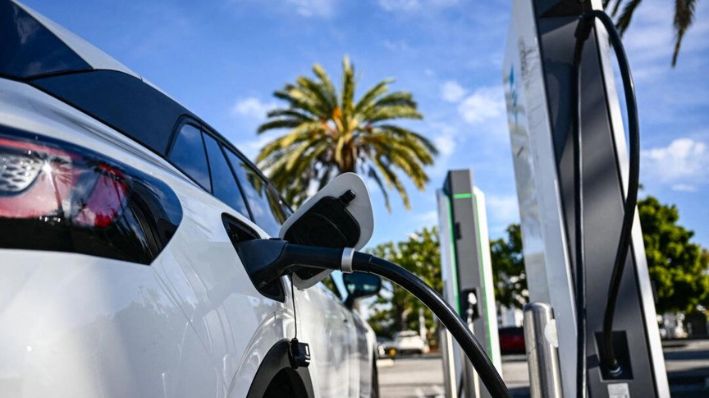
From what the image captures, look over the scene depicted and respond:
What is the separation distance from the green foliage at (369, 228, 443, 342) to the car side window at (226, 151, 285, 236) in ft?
135

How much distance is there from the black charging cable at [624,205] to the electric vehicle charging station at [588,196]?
103mm

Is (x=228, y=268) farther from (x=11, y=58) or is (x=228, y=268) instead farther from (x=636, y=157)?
(x=636, y=157)

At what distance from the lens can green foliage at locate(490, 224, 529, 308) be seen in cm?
4656

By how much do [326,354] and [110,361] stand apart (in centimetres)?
140

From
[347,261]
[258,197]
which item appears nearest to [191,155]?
[347,261]

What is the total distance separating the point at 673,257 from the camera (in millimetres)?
37125

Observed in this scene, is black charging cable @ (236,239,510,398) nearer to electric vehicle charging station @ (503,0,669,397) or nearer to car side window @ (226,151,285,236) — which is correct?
car side window @ (226,151,285,236)

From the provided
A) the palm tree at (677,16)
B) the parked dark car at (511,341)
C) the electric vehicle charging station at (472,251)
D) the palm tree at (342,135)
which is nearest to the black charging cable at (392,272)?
the electric vehicle charging station at (472,251)

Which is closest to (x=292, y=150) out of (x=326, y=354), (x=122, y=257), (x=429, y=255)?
(x=326, y=354)

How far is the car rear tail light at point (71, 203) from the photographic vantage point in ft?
3.11

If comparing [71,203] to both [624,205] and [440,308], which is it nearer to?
[440,308]

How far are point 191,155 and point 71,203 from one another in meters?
0.88

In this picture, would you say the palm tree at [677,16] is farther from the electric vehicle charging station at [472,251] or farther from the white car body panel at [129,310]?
the white car body panel at [129,310]

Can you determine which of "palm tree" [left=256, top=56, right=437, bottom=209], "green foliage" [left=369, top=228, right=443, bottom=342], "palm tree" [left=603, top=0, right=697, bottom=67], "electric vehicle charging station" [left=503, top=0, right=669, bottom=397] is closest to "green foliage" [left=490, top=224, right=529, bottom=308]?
"green foliage" [left=369, top=228, right=443, bottom=342]
